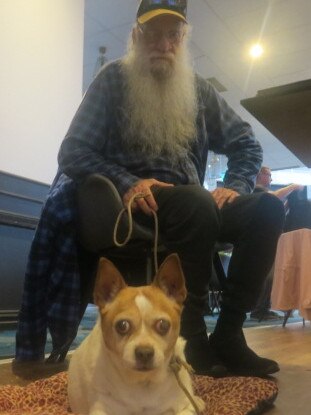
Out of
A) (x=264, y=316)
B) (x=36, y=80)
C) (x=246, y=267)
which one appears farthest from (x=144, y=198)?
(x=264, y=316)

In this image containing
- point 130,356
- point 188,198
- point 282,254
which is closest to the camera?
point 130,356

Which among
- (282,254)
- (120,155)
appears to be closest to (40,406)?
(120,155)

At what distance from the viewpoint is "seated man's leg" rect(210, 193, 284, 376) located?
4.39 ft

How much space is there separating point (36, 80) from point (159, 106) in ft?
4.65

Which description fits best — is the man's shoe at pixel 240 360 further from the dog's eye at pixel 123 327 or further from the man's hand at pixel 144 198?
the dog's eye at pixel 123 327

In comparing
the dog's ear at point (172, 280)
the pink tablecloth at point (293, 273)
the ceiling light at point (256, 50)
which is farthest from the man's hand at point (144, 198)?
the ceiling light at point (256, 50)

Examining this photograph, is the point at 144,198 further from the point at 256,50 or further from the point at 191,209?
the point at 256,50

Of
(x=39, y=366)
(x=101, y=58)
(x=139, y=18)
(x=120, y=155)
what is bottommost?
(x=39, y=366)

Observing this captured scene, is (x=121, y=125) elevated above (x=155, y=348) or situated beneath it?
elevated above

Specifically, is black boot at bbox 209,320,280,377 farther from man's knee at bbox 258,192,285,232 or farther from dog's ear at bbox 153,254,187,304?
dog's ear at bbox 153,254,187,304

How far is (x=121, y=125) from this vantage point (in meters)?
1.56

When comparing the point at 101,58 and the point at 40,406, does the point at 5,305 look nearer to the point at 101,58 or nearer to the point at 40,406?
the point at 40,406

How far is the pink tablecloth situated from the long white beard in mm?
2086

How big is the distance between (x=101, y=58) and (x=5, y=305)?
2856mm
